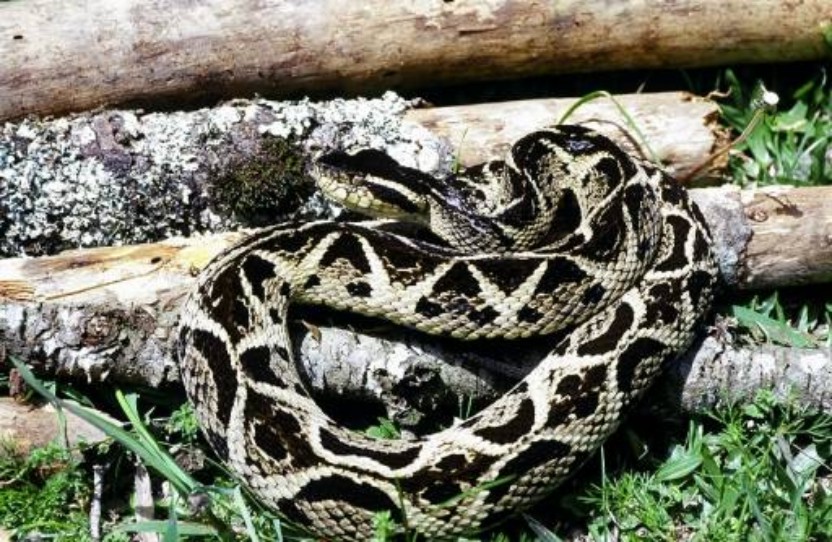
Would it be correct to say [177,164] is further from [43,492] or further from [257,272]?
[43,492]

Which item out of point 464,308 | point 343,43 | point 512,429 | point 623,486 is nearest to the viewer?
point 512,429

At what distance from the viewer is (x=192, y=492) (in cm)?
633

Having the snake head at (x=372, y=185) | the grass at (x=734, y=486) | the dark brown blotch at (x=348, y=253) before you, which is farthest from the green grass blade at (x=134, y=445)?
the grass at (x=734, y=486)

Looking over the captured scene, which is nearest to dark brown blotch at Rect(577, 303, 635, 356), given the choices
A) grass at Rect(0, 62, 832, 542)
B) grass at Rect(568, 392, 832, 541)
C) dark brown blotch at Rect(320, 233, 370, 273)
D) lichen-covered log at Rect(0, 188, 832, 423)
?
lichen-covered log at Rect(0, 188, 832, 423)

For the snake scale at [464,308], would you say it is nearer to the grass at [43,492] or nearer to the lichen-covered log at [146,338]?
the lichen-covered log at [146,338]

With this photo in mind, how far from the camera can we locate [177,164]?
25.4 ft

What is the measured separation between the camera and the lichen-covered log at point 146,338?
22.5 ft

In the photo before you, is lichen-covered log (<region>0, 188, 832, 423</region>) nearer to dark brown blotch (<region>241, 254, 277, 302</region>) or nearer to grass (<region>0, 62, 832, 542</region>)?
grass (<region>0, 62, 832, 542</region>)

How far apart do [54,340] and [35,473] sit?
0.67 meters

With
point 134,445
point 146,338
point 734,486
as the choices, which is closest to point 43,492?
point 134,445

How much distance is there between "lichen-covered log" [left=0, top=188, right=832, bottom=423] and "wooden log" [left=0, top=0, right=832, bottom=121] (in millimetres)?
1245

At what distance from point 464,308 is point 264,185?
1.58 m

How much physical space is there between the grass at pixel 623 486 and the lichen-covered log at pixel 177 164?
1.18 metres

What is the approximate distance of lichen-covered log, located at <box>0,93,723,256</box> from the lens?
7648 mm
